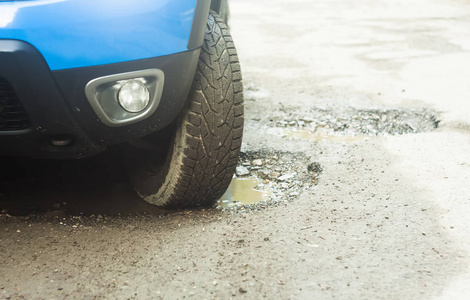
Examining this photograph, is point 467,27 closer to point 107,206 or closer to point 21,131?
point 107,206

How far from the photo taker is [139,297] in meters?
1.56

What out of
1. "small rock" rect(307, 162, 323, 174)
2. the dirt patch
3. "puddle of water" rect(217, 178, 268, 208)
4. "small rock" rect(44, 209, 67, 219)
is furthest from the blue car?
the dirt patch

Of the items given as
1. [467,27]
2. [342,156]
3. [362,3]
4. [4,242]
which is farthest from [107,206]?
[362,3]

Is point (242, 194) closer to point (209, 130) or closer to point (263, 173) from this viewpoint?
point (263, 173)

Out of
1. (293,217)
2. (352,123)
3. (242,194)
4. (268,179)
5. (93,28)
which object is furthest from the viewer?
(352,123)

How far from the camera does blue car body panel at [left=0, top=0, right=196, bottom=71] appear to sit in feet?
5.12

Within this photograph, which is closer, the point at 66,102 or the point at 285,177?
the point at 66,102

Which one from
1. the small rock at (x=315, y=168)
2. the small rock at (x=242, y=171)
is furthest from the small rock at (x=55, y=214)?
the small rock at (x=315, y=168)

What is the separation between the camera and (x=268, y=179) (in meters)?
2.51

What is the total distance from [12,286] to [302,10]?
22.6 ft

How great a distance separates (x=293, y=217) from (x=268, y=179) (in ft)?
1.48

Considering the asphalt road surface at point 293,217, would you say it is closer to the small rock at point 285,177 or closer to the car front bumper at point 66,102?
the small rock at point 285,177

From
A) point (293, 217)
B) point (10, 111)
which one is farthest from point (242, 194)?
point (10, 111)

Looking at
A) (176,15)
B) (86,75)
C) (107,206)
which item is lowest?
(107,206)
